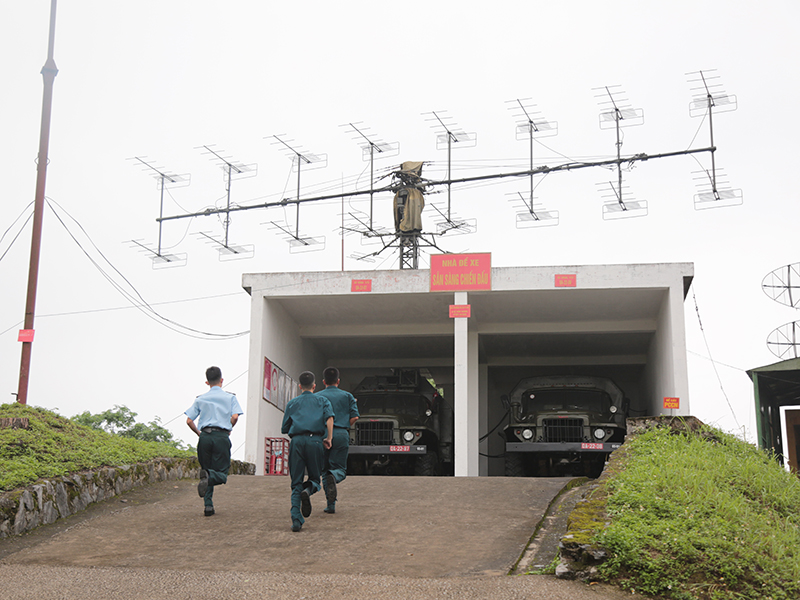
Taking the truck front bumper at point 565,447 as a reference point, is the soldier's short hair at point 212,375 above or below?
above

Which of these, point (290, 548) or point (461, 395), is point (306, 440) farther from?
point (461, 395)

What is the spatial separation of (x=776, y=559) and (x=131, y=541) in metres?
5.33

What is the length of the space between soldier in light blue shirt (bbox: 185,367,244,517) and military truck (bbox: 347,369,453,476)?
26.4 ft

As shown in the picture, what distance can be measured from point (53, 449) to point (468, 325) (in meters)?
11.7

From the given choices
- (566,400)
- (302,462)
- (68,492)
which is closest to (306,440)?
(302,462)

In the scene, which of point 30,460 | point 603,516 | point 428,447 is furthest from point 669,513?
point 428,447

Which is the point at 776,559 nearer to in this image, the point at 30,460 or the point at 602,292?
the point at 30,460

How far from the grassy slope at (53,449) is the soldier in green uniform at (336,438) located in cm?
298

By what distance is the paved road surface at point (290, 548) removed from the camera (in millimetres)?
5672

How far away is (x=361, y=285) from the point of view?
17.5 metres

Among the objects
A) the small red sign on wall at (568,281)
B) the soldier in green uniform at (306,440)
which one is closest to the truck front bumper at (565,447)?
the small red sign on wall at (568,281)

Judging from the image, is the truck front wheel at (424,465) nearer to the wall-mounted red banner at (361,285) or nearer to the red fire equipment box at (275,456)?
the red fire equipment box at (275,456)

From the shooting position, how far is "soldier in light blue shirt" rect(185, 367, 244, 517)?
27.3 feet

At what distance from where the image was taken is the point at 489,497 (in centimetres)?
951
